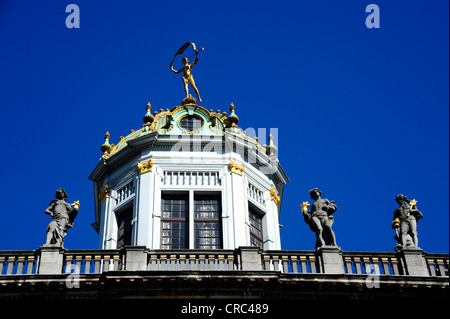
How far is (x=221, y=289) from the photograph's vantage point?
2291 centimetres

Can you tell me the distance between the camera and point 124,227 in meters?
29.4

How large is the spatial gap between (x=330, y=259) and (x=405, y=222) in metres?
3.02

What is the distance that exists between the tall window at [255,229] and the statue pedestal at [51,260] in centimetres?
755

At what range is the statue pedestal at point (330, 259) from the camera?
23875mm

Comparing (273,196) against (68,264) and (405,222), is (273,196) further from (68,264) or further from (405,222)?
(68,264)

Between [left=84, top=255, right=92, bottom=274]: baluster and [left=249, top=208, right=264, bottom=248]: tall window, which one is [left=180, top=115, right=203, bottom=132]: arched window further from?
[left=84, top=255, right=92, bottom=274]: baluster

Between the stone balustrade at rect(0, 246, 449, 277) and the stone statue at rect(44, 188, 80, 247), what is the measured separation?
1.92 ft

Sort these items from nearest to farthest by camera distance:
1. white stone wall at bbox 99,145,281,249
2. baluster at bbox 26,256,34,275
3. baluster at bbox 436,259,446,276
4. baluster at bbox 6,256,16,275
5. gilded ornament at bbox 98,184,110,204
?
baluster at bbox 6,256,16,275
baluster at bbox 26,256,34,275
baluster at bbox 436,259,446,276
white stone wall at bbox 99,145,281,249
gilded ornament at bbox 98,184,110,204

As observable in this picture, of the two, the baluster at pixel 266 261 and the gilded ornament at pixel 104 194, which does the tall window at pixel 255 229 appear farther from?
the gilded ornament at pixel 104 194

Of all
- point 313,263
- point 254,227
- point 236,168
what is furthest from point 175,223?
point 313,263

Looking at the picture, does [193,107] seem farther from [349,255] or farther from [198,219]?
[349,255]

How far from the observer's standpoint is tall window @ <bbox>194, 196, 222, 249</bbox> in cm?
2795

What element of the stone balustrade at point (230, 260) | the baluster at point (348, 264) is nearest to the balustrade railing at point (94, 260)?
the stone balustrade at point (230, 260)

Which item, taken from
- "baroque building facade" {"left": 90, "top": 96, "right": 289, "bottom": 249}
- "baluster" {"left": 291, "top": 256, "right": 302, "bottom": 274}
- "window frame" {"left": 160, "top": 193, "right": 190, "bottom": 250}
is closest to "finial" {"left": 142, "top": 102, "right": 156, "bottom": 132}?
"baroque building facade" {"left": 90, "top": 96, "right": 289, "bottom": 249}
